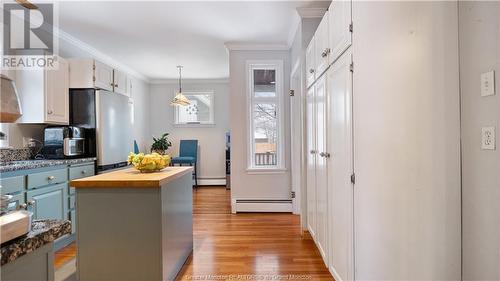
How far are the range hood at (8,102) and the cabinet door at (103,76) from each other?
299cm

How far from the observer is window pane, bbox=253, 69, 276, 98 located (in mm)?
4086

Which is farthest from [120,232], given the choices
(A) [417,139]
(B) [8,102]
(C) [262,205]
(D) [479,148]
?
(C) [262,205]

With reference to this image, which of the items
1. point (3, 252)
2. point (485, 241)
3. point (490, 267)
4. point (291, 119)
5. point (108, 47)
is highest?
point (108, 47)

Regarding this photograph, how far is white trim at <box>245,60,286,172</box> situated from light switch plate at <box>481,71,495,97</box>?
2.88 m

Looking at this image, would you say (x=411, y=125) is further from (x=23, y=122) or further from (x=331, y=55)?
(x=23, y=122)

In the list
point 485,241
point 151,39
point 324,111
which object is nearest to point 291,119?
point 324,111

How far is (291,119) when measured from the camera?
3.92 metres

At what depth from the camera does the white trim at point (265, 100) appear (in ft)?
13.2

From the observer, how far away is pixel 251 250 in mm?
2619

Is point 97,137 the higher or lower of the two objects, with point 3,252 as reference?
higher

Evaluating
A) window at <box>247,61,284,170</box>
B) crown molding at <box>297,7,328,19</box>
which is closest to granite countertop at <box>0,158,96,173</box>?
window at <box>247,61,284,170</box>

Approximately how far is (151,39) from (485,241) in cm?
400

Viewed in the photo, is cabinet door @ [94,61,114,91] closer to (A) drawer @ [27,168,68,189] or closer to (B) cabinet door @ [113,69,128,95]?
(B) cabinet door @ [113,69,128,95]

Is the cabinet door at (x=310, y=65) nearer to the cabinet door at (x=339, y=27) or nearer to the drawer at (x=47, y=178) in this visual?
the cabinet door at (x=339, y=27)
